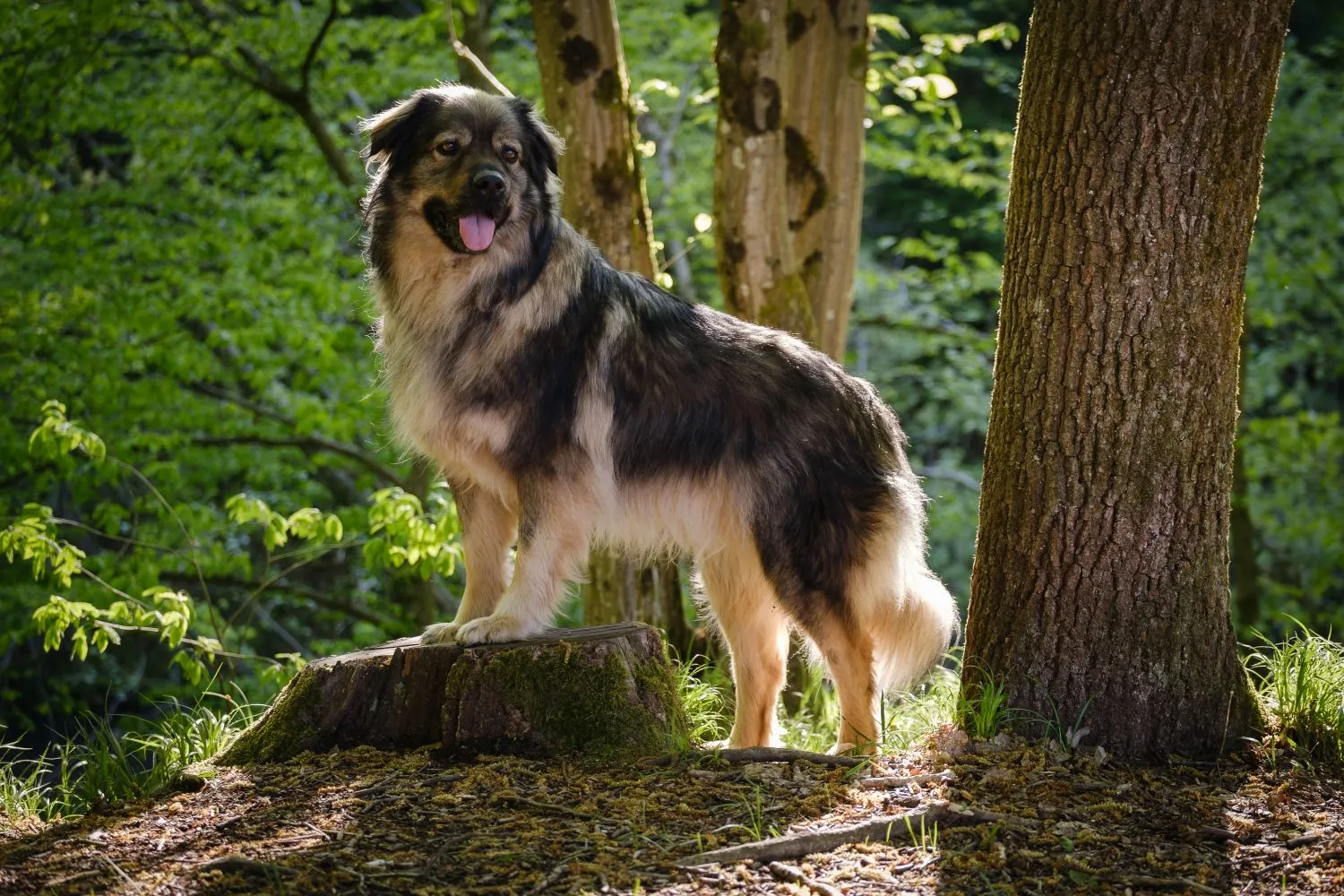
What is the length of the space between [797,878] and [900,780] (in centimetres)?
72

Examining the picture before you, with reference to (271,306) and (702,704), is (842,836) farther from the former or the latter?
(271,306)

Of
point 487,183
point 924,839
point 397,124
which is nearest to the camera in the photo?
point 924,839

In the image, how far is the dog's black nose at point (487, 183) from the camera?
12.5ft

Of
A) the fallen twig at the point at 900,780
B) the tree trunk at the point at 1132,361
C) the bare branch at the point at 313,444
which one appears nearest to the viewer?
the fallen twig at the point at 900,780

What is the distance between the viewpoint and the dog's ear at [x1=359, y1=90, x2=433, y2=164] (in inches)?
157

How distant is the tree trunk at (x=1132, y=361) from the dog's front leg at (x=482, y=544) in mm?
1827

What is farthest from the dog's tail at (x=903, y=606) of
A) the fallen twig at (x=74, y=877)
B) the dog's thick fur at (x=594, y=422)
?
the fallen twig at (x=74, y=877)

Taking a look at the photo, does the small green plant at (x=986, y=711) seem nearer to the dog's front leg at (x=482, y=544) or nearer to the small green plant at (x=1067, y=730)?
the small green plant at (x=1067, y=730)

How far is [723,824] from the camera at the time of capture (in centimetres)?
308

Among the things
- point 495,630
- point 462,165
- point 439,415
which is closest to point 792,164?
point 462,165

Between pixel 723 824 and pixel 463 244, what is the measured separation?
2075 mm

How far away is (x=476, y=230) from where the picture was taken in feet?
12.7

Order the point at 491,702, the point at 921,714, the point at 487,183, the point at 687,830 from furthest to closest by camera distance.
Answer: the point at 921,714 → the point at 487,183 → the point at 491,702 → the point at 687,830

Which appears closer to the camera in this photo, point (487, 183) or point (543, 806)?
point (543, 806)
